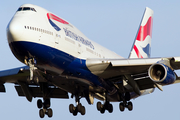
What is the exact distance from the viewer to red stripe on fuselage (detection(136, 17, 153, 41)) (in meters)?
45.1

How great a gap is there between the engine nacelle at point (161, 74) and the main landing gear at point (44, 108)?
10636 mm

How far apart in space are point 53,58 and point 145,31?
75.4 feet

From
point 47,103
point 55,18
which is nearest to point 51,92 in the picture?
point 47,103

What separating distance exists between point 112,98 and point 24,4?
12037 mm

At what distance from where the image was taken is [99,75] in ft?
97.1

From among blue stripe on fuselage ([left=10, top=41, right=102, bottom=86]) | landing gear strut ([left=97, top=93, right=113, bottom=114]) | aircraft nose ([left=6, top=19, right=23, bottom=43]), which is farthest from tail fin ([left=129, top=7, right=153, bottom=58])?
aircraft nose ([left=6, top=19, right=23, bottom=43])

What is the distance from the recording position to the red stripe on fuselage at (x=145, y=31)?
45081 millimetres

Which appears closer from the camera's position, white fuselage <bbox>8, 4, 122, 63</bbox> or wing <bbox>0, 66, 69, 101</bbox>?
white fuselage <bbox>8, 4, 122, 63</bbox>

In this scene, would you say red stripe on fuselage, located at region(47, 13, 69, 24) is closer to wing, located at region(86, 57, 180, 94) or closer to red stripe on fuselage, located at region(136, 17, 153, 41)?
wing, located at region(86, 57, 180, 94)

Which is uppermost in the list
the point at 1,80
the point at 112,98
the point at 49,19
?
the point at 49,19

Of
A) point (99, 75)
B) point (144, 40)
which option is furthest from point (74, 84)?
point (144, 40)

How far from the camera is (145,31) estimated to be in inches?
1842

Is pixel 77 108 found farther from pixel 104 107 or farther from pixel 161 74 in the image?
pixel 161 74

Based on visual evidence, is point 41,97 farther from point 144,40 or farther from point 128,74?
point 144,40
